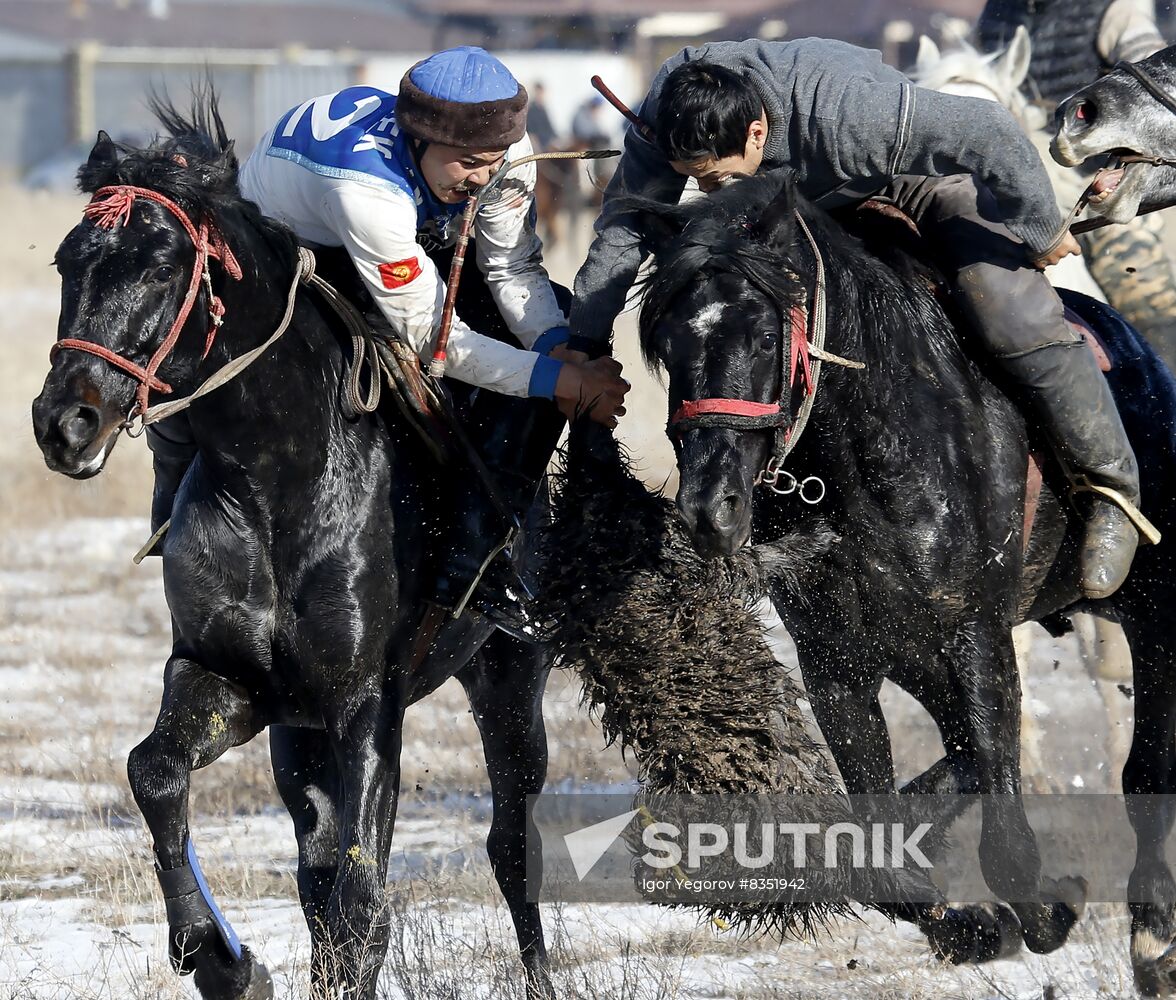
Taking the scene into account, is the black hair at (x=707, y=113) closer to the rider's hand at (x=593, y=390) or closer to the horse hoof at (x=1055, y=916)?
the rider's hand at (x=593, y=390)

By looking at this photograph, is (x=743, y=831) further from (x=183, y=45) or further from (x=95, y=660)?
(x=183, y=45)

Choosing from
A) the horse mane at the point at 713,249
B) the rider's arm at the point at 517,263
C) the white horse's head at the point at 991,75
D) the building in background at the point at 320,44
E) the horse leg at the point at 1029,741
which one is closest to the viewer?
the horse mane at the point at 713,249

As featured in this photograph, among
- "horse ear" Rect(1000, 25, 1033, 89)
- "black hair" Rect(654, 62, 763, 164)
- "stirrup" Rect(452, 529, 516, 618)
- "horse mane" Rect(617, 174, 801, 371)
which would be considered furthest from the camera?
"horse ear" Rect(1000, 25, 1033, 89)

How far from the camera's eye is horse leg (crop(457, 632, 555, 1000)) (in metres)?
5.38

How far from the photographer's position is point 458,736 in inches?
305

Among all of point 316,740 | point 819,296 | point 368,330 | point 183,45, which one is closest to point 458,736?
point 316,740

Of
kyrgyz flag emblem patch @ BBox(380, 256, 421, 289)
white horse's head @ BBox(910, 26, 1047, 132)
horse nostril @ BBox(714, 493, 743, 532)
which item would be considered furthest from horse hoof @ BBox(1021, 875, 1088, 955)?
white horse's head @ BBox(910, 26, 1047, 132)

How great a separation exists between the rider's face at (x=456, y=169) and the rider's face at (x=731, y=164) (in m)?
0.54

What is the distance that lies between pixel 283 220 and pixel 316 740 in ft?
4.76

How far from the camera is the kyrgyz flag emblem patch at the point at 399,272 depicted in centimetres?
442

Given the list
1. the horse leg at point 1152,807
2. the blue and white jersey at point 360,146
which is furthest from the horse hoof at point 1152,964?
the blue and white jersey at point 360,146

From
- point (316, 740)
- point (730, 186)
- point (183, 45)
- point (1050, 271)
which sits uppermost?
point (730, 186)

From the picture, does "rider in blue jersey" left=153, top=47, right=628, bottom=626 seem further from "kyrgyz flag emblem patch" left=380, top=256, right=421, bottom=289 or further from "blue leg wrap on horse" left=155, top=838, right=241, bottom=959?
"blue leg wrap on horse" left=155, top=838, right=241, bottom=959

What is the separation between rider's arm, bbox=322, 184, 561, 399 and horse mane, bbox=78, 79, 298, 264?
0.21 metres
